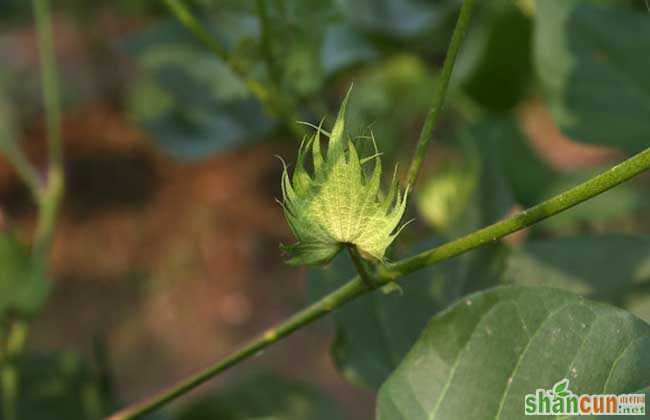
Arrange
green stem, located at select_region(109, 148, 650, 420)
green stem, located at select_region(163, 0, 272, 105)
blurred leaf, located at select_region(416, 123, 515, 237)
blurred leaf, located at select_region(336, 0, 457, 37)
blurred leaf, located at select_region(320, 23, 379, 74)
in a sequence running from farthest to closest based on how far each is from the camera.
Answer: blurred leaf, located at select_region(336, 0, 457, 37) < blurred leaf, located at select_region(320, 23, 379, 74) < blurred leaf, located at select_region(416, 123, 515, 237) < green stem, located at select_region(163, 0, 272, 105) < green stem, located at select_region(109, 148, 650, 420)

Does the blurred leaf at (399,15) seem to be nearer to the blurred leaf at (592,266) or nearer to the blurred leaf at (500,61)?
the blurred leaf at (500,61)

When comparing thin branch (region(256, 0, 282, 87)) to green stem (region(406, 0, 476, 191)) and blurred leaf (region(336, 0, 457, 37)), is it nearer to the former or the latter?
green stem (region(406, 0, 476, 191))

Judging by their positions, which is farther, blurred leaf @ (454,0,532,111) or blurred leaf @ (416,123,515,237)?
blurred leaf @ (454,0,532,111)

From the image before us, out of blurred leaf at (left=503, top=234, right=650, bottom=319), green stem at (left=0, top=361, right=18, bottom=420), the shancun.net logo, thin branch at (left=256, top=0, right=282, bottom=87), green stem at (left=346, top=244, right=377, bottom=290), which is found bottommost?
blurred leaf at (left=503, top=234, right=650, bottom=319)

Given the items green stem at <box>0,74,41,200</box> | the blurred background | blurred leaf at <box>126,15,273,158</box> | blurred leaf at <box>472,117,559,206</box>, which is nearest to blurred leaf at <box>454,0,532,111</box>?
the blurred background

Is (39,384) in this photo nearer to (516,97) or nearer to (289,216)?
(289,216)

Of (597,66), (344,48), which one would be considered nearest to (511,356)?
(597,66)

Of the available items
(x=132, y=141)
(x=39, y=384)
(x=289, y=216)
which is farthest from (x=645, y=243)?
(x=132, y=141)
